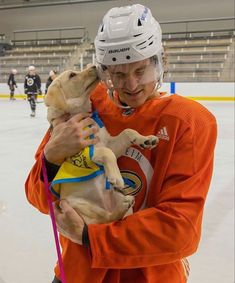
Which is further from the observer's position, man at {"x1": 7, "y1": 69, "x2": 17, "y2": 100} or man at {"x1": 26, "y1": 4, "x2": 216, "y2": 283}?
man at {"x1": 7, "y1": 69, "x2": 17, "y2": 100}

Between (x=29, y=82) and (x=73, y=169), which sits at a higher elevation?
(x=73, y=169)

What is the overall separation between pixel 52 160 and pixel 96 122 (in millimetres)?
152

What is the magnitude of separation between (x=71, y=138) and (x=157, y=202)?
0.27 metres

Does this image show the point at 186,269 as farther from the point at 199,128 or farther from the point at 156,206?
the point at 199,128

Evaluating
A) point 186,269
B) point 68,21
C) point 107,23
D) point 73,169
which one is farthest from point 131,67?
point 68,21

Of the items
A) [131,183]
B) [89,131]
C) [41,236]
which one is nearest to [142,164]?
[131,183]

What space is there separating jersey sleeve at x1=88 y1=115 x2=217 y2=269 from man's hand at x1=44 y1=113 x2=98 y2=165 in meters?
0.20

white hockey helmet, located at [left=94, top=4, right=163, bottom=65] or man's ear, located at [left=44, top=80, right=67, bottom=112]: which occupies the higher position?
white hockey helmet, located at [left=94, top=4, right=163, bottom=65]

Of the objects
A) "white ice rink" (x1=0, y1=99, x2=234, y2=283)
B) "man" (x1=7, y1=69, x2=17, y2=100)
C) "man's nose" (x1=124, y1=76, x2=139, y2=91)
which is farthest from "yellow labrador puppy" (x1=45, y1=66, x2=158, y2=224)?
"man" (x1=7, y1=69, x2=17, y2=100)

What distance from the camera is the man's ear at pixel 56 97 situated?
1.13m

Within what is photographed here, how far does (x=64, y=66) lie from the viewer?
16.8m

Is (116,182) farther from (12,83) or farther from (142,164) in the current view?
(12,83)

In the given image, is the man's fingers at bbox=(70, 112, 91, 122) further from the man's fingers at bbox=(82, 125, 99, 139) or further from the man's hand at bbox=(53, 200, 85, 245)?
the man's hand at bbox=(53, 200, 85, 245)

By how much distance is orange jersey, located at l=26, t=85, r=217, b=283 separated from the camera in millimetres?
965
